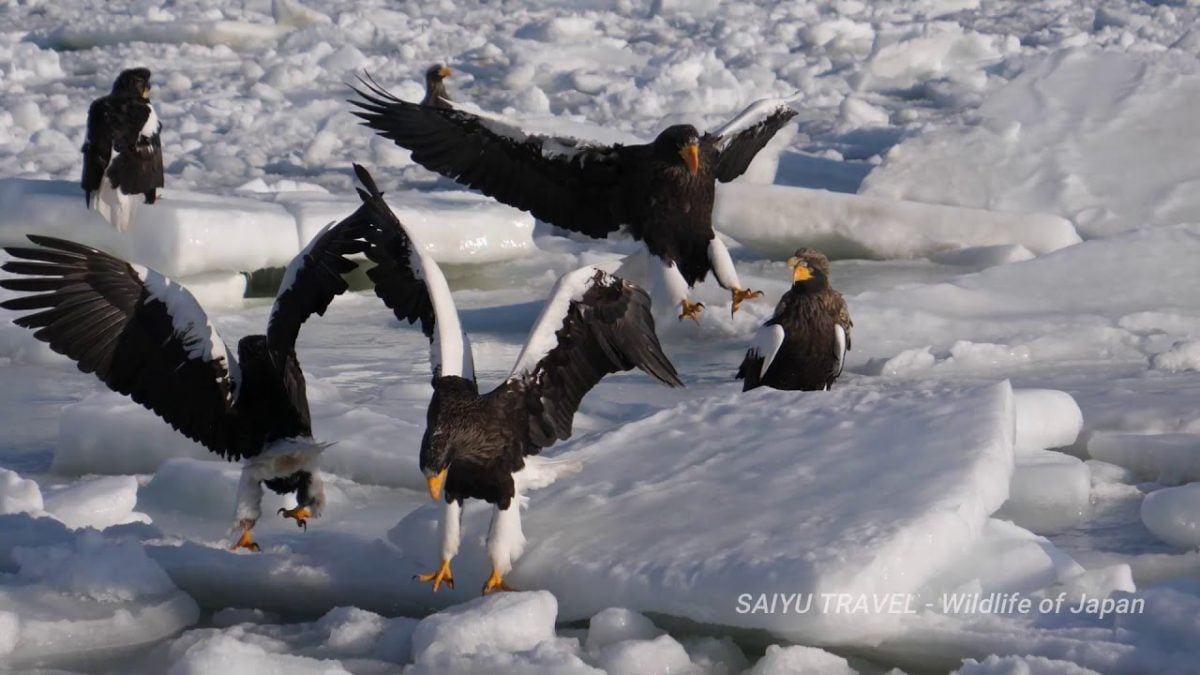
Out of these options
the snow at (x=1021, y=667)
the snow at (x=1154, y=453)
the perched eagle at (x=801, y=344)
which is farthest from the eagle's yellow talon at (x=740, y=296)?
the snow at (x=1021, y=667)

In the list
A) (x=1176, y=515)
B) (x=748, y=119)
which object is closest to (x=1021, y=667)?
(x=1176, y=515)

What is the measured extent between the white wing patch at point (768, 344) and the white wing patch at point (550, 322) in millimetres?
1334

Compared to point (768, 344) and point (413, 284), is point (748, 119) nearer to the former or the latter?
point (768, 344)

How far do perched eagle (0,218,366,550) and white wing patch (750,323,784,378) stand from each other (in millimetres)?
1279

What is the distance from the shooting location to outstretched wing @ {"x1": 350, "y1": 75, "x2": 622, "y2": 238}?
5250mm

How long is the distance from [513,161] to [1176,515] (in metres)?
2.51

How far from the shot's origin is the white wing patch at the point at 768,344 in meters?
4.70

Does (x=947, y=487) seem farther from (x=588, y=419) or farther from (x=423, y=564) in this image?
(x=588, y=419)

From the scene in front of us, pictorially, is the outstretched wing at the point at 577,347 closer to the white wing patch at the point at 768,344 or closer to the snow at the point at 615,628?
the snow at the point at 615,628

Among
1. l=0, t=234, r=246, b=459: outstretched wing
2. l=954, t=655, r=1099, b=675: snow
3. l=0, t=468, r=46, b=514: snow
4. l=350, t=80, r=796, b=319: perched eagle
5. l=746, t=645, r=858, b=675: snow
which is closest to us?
l=954, t=655, r=1099, b=675: snow

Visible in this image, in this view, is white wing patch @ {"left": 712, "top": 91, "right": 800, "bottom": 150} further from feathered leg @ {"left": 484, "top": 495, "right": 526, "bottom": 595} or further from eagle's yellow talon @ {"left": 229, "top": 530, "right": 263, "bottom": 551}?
feathered leg @ {"left": 484, "top": 495, "right": 526, "bottom": 595}

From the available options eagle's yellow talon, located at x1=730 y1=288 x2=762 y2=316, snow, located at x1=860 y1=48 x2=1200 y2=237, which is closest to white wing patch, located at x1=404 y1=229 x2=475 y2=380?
eagle's yellow talon, located at x1=730 y1=288 x2=762 y2=316

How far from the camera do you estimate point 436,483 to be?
3.05 m

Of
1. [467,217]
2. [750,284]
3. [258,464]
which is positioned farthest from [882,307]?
[258,464]
